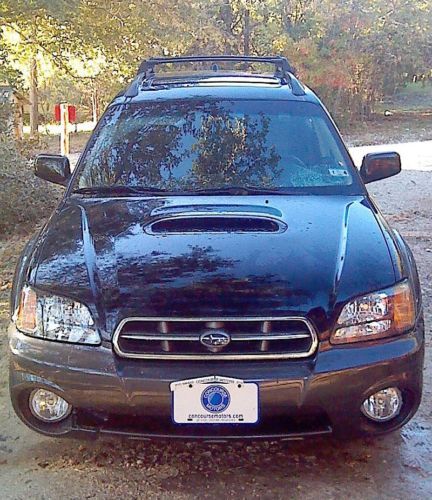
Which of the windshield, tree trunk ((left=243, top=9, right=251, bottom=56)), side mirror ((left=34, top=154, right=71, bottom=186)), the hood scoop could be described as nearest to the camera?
the hood scoop

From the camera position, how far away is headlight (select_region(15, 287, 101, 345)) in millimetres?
2740

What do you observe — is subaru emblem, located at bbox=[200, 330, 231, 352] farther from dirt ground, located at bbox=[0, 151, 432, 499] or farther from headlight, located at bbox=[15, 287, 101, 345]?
dirt ground, located at bbox=[0, 151, 432, 499]

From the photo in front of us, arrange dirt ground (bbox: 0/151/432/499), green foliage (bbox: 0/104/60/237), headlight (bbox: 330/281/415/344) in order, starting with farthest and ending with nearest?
1. green foliage (bbox: 0/104/60/237)
2. dirt ground (bbox: 0/151/432/499)
3. headlight (bbox: 330/281/415/344)

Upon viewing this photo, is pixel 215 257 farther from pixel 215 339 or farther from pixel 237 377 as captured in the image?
pixel 237 377

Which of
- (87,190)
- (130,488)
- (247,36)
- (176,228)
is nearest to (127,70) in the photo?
(87,190)

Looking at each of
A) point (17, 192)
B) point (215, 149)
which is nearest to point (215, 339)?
point (215, 149)

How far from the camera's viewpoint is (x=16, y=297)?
9.89 feet

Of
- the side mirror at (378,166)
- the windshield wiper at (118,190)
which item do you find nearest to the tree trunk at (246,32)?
the side mirror at (378,166)

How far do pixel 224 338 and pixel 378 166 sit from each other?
2.09 meters

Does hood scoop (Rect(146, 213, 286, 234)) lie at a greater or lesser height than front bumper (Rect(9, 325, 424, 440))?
greater

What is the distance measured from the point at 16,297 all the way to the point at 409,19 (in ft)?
78.7

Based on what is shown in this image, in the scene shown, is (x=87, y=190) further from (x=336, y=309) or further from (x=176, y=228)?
(x=336, y=309)

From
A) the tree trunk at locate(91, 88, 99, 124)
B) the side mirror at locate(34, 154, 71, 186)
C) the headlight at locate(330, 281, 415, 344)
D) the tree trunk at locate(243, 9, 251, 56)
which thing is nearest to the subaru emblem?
the headlight at locate(330, 281, 415, 344)

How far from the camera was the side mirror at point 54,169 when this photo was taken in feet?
14.1
